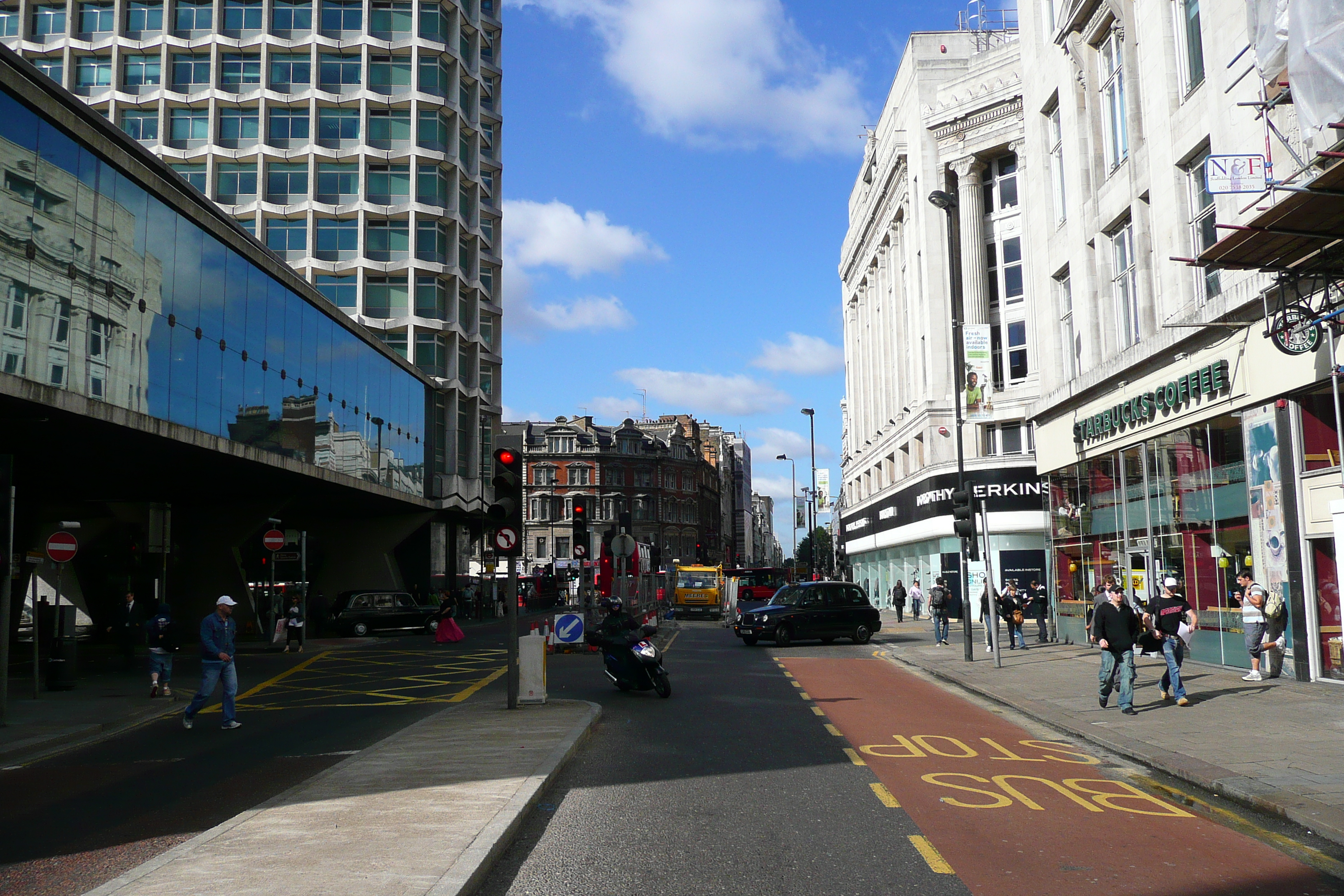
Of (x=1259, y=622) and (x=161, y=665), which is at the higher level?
(x=1259, y=622)

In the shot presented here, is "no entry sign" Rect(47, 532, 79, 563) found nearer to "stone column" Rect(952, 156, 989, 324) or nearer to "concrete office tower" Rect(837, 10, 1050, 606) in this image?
"concrete office tower" Rect(837, 10, 1050, 606)

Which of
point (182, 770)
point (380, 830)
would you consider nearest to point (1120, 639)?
point (380, 830)

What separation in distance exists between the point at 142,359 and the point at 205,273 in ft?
16.1

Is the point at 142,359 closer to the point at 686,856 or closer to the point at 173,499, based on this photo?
the point at 173,499

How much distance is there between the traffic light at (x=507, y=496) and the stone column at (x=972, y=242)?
34891mm

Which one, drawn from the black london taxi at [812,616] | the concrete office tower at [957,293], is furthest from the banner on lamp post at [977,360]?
the black london taxi at [812,616]

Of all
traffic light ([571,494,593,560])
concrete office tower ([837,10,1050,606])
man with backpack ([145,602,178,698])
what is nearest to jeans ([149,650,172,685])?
man with backpack ([145,602,178,698])

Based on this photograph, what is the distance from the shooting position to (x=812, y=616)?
29.8 metres

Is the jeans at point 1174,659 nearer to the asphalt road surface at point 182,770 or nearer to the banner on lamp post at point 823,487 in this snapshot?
the asphalt road surface at point 182,770

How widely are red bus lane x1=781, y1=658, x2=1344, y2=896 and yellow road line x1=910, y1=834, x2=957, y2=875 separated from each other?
0.16 feet

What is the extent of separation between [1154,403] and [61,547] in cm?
2004

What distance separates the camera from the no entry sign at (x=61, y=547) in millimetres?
17344

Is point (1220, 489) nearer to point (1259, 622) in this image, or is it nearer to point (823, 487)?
point (1259, 622)

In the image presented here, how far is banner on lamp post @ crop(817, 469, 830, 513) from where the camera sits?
7294 cm
